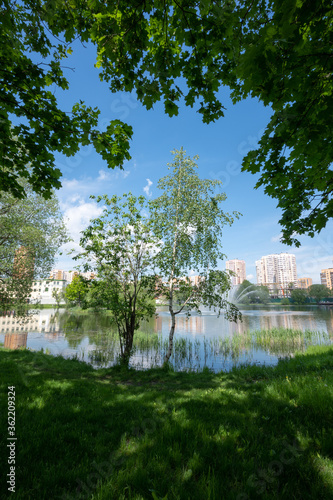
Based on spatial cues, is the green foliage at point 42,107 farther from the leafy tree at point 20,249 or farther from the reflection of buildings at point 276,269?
the reflection of buildings at point 276,269

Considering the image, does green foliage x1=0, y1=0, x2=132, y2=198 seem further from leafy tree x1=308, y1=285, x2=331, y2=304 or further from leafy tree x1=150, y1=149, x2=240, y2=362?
leafy tree x1=308, y1=285, x2=331, y2=304

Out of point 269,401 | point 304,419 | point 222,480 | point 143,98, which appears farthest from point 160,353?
point 143,98

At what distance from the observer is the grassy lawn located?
2.45 m

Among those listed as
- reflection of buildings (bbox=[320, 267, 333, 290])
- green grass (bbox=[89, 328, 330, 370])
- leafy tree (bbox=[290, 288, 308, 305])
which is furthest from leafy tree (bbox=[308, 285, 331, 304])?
green grass (bbox=[89, 328, 330, 370])

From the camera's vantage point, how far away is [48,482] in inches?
98.2

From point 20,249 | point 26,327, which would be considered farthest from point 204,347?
point 26,327

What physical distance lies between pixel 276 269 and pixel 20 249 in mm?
180270

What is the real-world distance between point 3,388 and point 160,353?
37.6 feet

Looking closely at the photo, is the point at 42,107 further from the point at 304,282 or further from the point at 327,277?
the point at 304,282

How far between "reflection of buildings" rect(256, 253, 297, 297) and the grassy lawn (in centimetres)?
16620

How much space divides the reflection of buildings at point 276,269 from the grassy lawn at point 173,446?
6543 inches

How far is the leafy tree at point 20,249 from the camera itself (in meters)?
15.0

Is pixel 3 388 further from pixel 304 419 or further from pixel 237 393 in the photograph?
pixel 304 419

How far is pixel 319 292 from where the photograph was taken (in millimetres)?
90812
